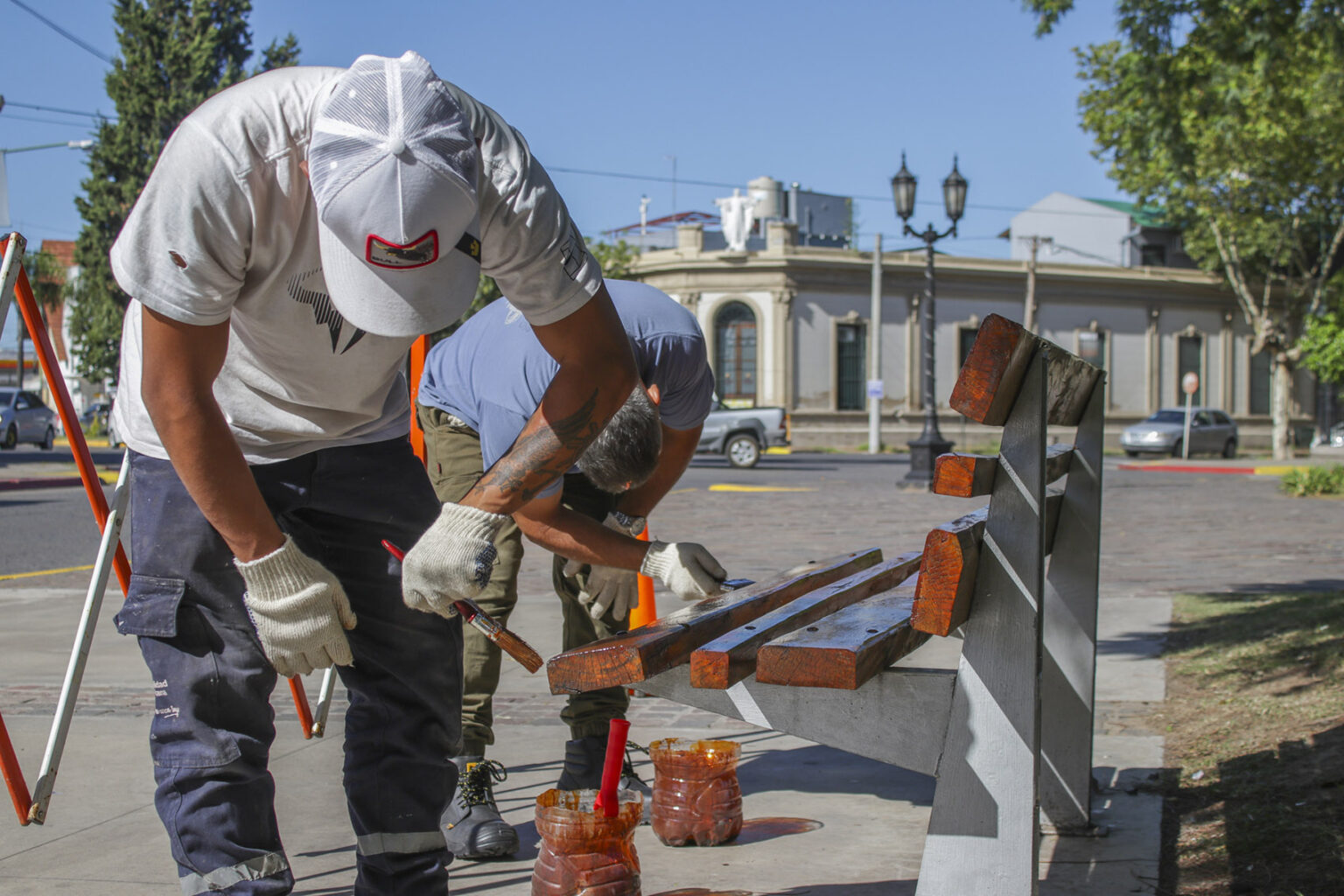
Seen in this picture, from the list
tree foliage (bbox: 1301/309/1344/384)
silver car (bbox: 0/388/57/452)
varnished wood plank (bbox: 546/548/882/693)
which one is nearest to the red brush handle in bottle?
varnished wood plank (bbox: 546/548/882/693)

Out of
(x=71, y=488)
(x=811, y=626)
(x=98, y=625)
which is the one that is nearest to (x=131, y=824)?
(x=811, y=626)

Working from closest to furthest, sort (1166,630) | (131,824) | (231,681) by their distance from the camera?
1. (231,681)
2. (131,824)
3. (1166,630)

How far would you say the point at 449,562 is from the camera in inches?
85.0

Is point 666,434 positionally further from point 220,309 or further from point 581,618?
point 220,309

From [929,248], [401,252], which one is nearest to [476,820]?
[401,252]

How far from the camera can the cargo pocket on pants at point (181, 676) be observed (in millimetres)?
2029

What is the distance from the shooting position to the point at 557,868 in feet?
8.59

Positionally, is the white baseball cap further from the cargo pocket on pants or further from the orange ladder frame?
the orange ladder frame

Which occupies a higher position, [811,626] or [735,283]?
[735,283]

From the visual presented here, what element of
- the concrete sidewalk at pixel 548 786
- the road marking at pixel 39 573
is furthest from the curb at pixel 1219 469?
the road marking at pixel 39 573

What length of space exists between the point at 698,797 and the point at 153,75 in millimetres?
33512

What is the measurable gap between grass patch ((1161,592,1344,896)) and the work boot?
5.28 feet

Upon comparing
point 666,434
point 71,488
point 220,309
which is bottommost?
point 71,488

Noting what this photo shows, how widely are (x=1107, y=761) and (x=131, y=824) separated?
2.85 meters
